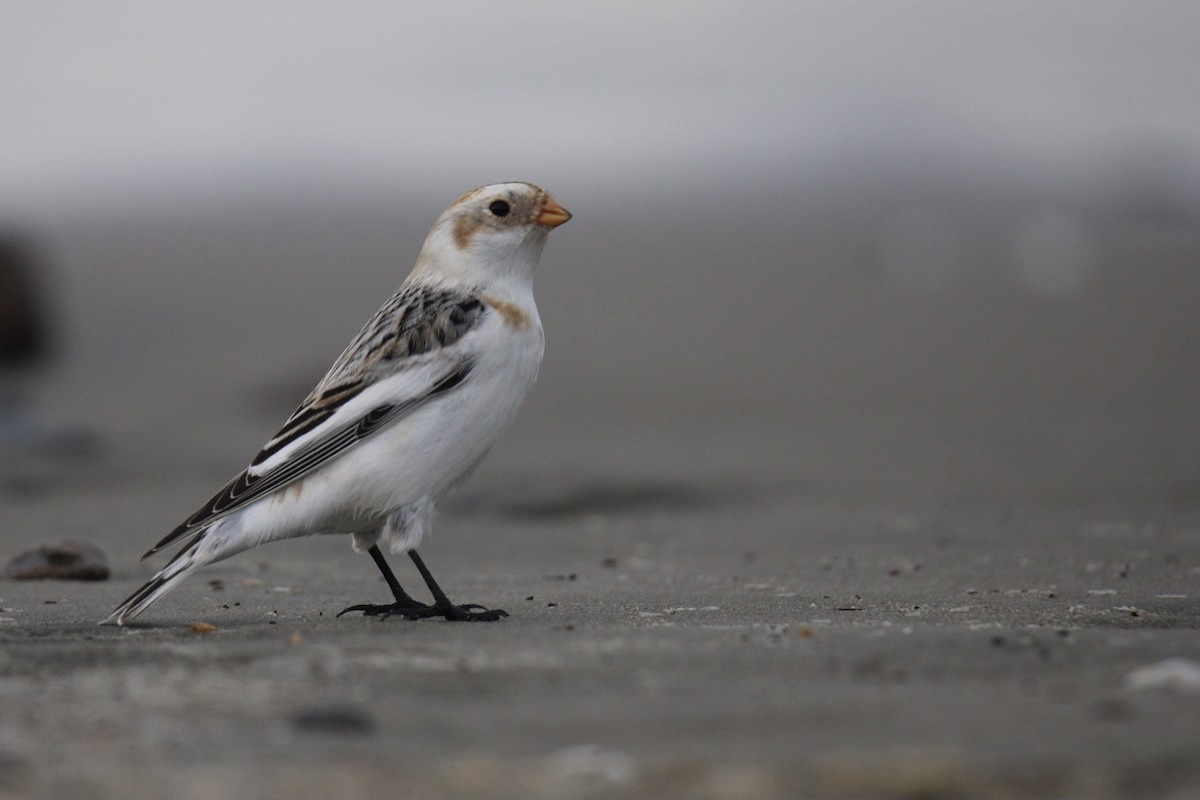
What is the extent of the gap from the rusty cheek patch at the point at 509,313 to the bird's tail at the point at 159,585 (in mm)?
1010

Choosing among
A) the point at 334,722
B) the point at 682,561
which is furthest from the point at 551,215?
the point at 334,722

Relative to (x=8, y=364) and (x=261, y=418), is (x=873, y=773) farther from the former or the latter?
(x=8, y=364)

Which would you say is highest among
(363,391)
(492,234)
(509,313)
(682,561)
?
(492,234)

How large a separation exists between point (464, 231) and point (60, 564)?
5.52 ft

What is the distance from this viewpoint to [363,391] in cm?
418

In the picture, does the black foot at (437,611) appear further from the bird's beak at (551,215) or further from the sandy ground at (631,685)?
the bird's beak at (551,215)

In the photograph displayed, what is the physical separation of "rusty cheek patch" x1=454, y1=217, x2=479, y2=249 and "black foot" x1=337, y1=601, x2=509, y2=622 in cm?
104

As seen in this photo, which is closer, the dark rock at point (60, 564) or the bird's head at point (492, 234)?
the bird's head at point (492, 234)

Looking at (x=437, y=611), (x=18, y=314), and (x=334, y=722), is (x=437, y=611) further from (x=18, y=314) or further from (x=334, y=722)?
Answer: (x=18, y=314)

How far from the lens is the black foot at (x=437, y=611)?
3.99 m

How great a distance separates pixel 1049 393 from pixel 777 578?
4.80 meters

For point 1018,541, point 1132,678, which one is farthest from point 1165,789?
point 1018,541

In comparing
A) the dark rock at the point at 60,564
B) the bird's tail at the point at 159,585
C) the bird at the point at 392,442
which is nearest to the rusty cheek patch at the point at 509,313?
the bird at the point at 392,442

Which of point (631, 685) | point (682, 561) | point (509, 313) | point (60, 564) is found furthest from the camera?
point (682, 561)
